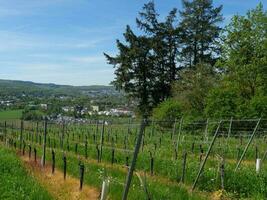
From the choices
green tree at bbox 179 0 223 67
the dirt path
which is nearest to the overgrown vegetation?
green tree at bbox 179 0 223 67

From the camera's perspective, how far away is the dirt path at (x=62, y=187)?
11.7m

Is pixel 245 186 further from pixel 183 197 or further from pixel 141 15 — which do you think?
pixel 141 15

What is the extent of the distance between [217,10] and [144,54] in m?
9.61

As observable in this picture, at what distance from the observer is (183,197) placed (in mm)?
10992

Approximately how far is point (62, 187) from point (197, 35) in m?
39.9

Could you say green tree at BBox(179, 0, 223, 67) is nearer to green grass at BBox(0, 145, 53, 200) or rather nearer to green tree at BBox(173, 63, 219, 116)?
green tree at BBox(173, 63, 219, 116)

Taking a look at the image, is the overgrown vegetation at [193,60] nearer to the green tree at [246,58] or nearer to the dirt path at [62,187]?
the green tree at [246,58]

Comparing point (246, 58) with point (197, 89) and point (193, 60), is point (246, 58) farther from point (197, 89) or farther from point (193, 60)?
point (193, 60)

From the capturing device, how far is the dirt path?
459 inches

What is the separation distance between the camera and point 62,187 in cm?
1288

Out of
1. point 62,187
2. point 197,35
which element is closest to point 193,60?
point 197,35

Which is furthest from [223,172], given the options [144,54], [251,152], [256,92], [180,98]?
[144,54]

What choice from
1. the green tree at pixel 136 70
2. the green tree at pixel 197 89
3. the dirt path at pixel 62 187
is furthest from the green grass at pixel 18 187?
the green tree at pixel 136 70

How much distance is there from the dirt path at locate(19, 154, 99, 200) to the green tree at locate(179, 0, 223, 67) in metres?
36.5
